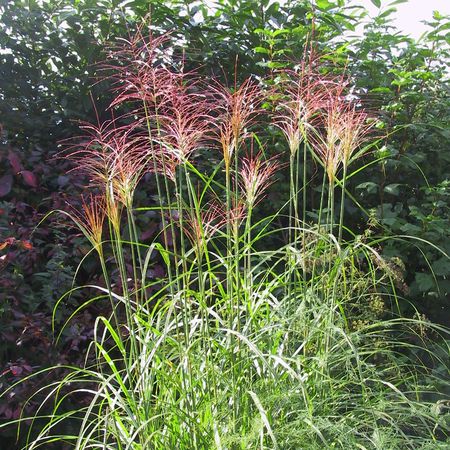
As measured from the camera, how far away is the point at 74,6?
448 centimetres

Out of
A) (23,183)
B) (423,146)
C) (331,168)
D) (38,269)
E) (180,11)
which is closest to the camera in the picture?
(331,168)

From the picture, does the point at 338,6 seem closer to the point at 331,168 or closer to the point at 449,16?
the point at 449,16

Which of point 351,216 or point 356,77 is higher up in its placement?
point 356,77

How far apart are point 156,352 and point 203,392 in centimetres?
22

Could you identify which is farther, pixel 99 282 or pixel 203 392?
pixel 99 282

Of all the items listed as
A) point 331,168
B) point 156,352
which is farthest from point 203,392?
point 331,168

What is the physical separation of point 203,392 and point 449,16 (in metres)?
2.89

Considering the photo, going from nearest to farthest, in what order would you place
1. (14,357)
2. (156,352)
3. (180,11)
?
(156,352)
(14,357)
(180,11)

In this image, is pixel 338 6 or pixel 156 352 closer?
pixel 156 352

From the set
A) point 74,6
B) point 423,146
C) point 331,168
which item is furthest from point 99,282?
point 423,146

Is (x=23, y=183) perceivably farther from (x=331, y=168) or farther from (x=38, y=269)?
(x=331, y=168)

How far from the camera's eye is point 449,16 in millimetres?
4301

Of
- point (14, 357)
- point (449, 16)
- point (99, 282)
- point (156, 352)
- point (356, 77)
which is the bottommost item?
point (14, 357)

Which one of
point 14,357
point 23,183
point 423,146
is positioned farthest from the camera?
point 423,146
